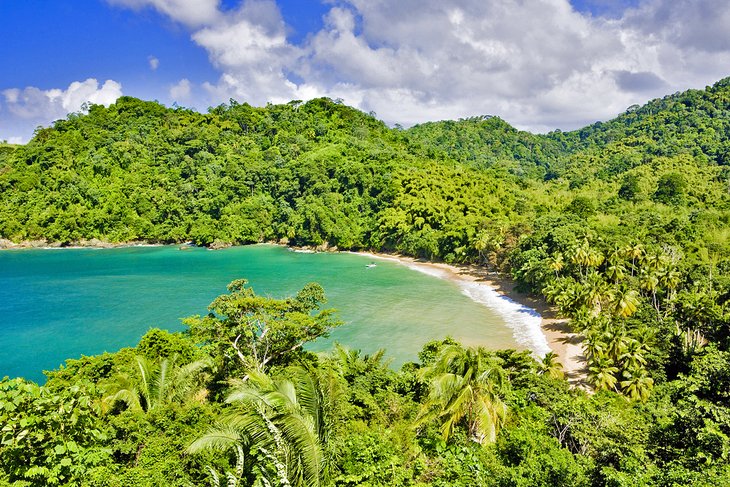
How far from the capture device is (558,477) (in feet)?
25.0

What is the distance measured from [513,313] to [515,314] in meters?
0.32

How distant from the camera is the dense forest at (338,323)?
7449mm

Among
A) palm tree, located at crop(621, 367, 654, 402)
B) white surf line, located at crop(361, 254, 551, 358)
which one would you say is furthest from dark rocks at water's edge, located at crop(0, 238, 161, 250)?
palm tree, located at crop(621, 367, 654, 402)

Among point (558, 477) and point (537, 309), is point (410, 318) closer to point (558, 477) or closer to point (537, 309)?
point (537, 309)

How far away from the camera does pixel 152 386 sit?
14.7 meters

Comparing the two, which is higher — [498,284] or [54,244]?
[498,284]

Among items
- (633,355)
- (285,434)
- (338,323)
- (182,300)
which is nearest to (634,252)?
(633,355)

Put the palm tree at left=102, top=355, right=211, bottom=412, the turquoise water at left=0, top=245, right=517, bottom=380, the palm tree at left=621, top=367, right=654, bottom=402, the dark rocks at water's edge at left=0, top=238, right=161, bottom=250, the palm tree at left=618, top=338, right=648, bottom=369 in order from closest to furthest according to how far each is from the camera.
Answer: the palm tree at left=102, top=355, right=211, bottom=412 < the palm tree at left=621, top=367, right=654, bottom=402 < the palm tree at left=618, top=338, right=648, bottom=369 < the turquoise water at left=0, top=245, right=517, bottom=380 < the dark rocks at water's edge at left=0, top=238, right=161, bottom=250

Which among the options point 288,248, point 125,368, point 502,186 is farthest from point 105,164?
point 125,368

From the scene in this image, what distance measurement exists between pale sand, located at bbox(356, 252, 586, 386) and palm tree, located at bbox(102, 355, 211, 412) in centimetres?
1960

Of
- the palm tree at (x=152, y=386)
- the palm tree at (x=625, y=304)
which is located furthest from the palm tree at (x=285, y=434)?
the palm tree at (x=625, y=304)

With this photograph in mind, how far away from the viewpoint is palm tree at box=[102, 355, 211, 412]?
45.0ft

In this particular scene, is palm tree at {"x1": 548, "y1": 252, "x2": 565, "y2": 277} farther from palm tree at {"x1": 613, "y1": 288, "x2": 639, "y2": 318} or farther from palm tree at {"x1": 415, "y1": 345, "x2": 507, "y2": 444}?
palm tree at {"x1": 415, "y1": 345, "x2": 507, "y2": 444}

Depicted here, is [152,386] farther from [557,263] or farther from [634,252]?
[634,252]
